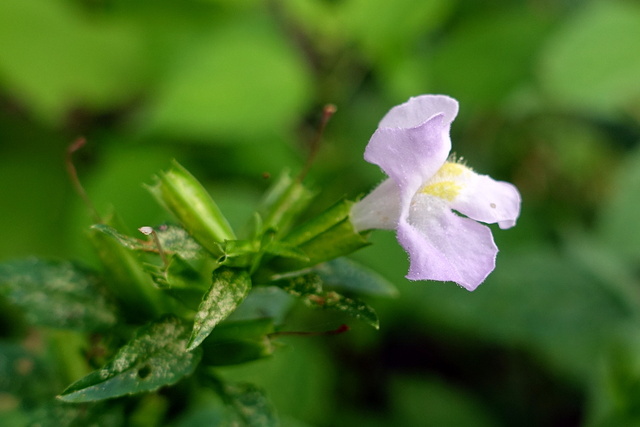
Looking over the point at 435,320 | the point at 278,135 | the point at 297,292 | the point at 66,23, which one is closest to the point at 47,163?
the point at 66,23

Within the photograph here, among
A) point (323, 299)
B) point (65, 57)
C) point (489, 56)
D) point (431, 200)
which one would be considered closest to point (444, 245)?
point (431, 200)

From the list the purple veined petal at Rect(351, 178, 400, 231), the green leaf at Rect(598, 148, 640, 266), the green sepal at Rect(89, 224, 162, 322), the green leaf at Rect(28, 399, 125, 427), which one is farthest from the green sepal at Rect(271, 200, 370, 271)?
the green leaf at Rect(598, 148, 640, 266)

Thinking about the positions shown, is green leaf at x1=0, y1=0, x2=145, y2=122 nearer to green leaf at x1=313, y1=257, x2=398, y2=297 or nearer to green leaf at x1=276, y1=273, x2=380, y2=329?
green leaf at x1=313, y1=257, x2=398, y2=297

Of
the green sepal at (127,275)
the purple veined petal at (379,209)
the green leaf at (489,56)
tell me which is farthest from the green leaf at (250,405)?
the green leaf at (489,56)

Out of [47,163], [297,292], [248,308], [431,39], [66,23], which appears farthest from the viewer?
[431,39]

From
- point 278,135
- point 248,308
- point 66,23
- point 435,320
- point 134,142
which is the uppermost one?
point 66,23

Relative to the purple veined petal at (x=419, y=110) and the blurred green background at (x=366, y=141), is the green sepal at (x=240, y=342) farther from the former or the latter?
the blurred green background at (x=366, y=141)

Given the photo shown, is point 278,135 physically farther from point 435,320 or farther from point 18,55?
point 18,55
